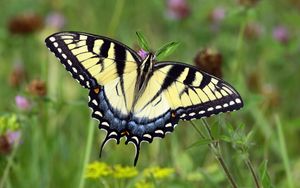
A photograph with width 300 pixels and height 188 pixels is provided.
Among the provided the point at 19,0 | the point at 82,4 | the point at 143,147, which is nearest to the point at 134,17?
the point at 82,4


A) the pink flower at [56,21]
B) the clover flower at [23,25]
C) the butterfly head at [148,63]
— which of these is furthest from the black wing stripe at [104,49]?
the pink flower at [56,21]

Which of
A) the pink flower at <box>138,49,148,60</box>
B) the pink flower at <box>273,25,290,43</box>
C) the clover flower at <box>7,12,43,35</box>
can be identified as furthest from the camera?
the pink flower at <box>273,25,290,43</box>

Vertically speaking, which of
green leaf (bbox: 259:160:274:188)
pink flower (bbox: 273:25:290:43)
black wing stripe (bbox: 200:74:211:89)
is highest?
pink flower (bbox: 273:25:290:43)

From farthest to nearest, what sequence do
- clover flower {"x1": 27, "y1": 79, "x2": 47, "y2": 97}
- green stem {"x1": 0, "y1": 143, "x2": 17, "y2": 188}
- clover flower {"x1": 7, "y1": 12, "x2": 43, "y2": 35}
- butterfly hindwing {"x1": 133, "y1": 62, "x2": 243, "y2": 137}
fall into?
1. clover flower {"x1": 7, "y1": 12, "x2": 43, "y2": 35}
2. clover flower {"x1": 27, "y1": 79, "x2": 47, "y2": 97}
3. green stem {"x1": 0, "y1": 143, "x2": 17, "y2": 188}
4. butterfly hindwing {"x1": 133, "y1": 62, "x2": 243, "y2": 137}

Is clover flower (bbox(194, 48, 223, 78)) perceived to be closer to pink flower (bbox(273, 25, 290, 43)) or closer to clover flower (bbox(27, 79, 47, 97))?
clover flower (bbox(27, 79, 47, 97))

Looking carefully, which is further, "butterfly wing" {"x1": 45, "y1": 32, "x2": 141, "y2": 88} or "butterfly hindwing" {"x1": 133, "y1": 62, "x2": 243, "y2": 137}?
"butterfly wing" {"x1": 45, "y1": 32, "x2": 141, "y2": 88}

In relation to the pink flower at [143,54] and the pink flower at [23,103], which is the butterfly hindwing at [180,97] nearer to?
the pink flower at [143,54]

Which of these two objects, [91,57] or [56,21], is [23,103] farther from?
[56,21]

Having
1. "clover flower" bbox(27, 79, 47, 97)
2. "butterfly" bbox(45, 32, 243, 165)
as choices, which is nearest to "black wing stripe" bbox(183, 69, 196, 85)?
"butterfly" bbox(45, 32, 243, 165)
